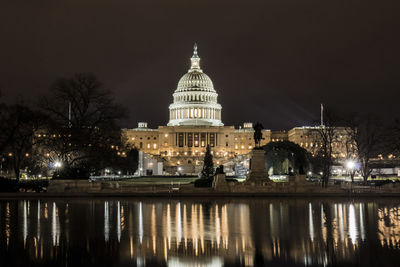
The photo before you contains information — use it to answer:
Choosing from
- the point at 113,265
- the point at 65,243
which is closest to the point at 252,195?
the point at 65,243

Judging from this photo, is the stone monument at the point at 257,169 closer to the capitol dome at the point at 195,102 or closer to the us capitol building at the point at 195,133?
the us capitol building at the point at 195,133

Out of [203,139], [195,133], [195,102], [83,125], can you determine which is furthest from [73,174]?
[195,102]

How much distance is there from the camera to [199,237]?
17297 millimetres

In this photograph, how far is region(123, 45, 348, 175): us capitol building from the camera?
537 ft

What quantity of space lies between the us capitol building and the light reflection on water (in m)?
126

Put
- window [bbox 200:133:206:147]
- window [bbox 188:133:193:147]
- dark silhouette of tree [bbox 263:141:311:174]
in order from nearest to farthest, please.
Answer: dark silhouette of tree [bbox 263:141:311:174] < window [bbox 188:133:193:147] < window [bbox 200:133:206:147]

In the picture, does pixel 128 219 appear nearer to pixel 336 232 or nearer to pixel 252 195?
→ pixel 336 232

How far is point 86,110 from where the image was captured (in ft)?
161

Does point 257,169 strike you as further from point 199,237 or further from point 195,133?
point 195,133

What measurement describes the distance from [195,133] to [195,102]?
13.2 meters

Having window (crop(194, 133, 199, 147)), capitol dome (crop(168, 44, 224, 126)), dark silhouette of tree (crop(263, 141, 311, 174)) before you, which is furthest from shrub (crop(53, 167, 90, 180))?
capitol dome (crop(168, 44, 224, 126))

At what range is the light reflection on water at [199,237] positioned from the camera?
13852 millimetres

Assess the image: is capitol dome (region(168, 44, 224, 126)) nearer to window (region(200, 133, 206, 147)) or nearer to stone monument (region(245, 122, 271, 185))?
window (region(200, 133, 206, 147))

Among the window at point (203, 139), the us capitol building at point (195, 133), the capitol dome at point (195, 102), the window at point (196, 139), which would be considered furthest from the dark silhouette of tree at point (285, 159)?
the capitol dome at point (195, 102)
